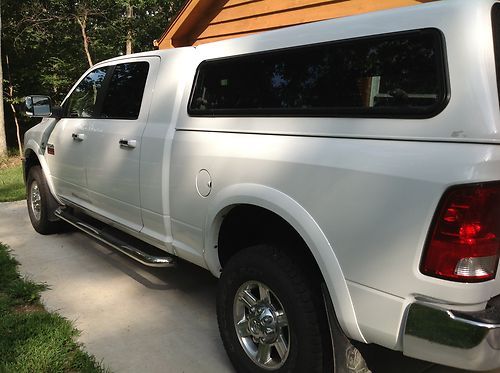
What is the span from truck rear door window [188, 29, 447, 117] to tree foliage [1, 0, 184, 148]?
1076 cm

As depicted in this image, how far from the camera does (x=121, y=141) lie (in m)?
3.63

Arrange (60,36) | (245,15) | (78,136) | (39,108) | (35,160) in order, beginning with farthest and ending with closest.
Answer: (60,36) → (245,15) → (35,160) → (39,108) → (78,136)

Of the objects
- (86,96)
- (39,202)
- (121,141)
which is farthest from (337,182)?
(39,202)

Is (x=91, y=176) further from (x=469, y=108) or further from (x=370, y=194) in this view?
(x=469, y=108)

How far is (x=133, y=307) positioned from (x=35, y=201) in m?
2.60

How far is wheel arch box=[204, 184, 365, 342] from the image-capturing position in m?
2.11

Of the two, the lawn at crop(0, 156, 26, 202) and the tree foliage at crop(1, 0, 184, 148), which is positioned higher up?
the tree foliage at crop(1, 0, 184, 148)

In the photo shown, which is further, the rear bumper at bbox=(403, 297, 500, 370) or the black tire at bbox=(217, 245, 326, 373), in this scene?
the black tire at bbox=(217, 245, 326, 373)

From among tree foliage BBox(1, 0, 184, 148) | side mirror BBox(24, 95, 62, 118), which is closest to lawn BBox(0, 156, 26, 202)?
tree foliage BBox(1, 0, 184, 148)

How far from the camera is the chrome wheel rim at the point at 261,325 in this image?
8.16 ft

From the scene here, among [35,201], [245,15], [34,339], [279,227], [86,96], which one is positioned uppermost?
[245,15]

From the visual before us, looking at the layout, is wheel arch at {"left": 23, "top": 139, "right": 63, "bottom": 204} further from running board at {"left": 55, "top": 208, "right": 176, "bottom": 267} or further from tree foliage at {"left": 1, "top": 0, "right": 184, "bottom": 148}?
tree foliage at {"left": 1, "top": 0, "right": 184, "bottom": 148}

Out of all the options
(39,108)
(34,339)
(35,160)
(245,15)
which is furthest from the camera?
(245,15)

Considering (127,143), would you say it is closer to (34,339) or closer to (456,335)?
(34,339)
